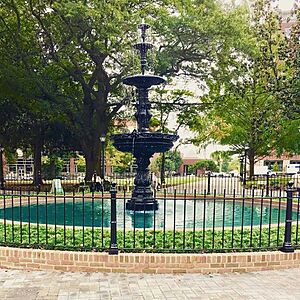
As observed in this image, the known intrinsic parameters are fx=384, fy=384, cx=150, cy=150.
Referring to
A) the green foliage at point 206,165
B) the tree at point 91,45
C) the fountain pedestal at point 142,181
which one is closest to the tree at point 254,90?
the tree at point 91,45

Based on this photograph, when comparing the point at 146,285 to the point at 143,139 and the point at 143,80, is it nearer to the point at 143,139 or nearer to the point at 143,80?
the point at 143,139

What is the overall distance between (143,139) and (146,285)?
4995mm

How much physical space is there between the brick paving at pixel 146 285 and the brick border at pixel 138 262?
0.12 m

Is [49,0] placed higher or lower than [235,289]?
higher

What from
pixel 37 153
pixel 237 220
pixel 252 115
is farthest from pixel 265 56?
pixel 37 153

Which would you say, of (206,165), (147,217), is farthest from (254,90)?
(206,165)

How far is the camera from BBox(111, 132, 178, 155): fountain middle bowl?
9682 millimetres

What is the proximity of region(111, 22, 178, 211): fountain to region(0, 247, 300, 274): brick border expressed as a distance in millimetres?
3748

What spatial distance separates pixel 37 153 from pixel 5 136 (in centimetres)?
243

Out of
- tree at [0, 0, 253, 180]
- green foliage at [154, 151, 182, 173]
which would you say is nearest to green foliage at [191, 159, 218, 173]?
green foliage at [154, 151, 182, 173]

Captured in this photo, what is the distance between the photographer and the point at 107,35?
1627 centimetres

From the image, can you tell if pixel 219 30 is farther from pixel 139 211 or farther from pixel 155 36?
pixel 139 211

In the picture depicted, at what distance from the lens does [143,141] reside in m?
9.82

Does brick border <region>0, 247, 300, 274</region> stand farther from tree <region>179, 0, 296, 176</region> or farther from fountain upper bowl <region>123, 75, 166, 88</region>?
tree <region>179, 0, 296, 176</region>
